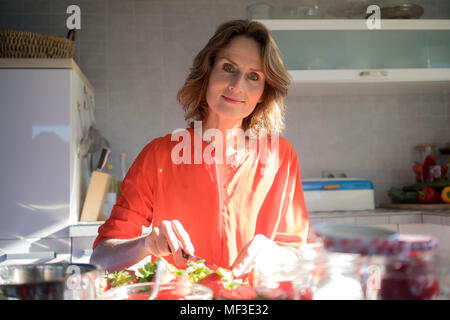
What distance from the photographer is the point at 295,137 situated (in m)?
2.69

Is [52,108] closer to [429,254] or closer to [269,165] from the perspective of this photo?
[269,165]

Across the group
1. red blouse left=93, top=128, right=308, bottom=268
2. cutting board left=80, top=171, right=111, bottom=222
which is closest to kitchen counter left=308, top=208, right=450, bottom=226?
cutting board left=80, top=171, right=111, bottom=222

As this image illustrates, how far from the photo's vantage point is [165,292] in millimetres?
415

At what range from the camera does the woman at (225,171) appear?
875 millimetres

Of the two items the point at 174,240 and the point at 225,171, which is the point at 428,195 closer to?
the point at 225,171

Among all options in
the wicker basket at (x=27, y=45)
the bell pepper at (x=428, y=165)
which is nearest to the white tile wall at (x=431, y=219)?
the bell pepper at (x=428, y=165)

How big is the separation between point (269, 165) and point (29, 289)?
0.68 m

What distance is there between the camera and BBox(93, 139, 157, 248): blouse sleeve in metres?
0.80

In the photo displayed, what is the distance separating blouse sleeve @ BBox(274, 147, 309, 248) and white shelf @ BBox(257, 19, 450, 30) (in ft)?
5.06

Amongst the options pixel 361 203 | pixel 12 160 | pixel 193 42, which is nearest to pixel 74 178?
pixel 12 160

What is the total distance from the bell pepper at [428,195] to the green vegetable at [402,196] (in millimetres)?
61

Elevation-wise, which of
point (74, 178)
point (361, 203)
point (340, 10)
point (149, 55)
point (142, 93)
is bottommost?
point (361, 203)

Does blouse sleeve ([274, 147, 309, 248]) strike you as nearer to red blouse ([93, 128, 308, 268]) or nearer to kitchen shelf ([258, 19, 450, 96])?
red blouse ([93, 128, 308, 268])

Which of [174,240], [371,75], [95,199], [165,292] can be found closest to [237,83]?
[174,240]
